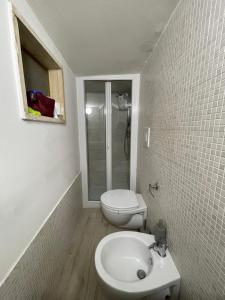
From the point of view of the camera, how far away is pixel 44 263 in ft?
3.22

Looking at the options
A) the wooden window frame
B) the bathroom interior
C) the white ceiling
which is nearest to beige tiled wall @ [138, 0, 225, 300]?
the bathroom interior

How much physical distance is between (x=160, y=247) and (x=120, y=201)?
26.9 inches

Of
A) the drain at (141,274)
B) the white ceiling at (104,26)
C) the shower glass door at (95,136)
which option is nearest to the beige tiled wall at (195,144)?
the white ceiling at (104,26)

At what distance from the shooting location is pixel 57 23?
3.00 feet

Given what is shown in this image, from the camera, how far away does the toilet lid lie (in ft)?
4.91

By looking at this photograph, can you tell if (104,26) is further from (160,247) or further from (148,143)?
(160,247)

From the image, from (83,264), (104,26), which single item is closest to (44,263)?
(83,264)

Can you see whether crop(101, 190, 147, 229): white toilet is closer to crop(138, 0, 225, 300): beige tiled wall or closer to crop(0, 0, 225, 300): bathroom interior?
crop(0, 0, 225, 300): bathroom interior

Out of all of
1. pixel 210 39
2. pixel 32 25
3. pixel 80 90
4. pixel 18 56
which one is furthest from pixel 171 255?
pixel 80 90

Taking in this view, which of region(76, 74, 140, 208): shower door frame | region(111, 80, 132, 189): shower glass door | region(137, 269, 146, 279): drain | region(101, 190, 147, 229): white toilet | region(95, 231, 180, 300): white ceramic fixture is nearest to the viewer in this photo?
region(95, 231, 180, 300): white ceramic fixture

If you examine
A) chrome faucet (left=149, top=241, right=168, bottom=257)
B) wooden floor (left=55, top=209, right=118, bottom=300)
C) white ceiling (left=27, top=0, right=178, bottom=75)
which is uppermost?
white ceiling (left=27, top=0, right=178, bottom=75)

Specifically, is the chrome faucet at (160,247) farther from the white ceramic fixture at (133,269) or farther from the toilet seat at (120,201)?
the toilet seat at (120,201)

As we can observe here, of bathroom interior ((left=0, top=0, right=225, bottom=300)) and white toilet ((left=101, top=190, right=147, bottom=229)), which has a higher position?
bathroom interior ((left=0, top=0, right=225, bottom=300))

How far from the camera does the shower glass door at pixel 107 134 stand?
6.73 feet
